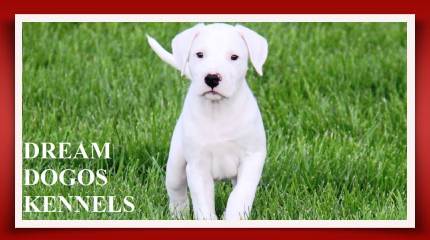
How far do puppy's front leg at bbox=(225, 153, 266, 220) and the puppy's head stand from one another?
35 centimetres

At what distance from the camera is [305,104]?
8.20 m

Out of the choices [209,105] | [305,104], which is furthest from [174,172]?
[305,104]

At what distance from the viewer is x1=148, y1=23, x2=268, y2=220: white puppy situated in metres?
6.40

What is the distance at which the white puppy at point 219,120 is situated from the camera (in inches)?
252

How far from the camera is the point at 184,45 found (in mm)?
6461

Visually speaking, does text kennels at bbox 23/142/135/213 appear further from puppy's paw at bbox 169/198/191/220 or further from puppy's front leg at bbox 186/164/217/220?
puppy's front leg at bbox 186/164/217/220

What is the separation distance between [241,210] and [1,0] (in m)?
1.54

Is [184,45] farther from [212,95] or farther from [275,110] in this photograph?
[275,110]

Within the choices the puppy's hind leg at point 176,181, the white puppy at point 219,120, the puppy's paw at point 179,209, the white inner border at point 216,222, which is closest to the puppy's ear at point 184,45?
the white puppy at point 219,120

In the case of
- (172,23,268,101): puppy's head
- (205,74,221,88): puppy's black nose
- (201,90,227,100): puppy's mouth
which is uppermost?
(172,23,268,101): puppy's head

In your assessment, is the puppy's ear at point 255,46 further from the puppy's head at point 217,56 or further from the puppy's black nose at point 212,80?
the puppy's black nose at point 212,80

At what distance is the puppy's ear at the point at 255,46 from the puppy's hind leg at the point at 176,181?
1.85 ft

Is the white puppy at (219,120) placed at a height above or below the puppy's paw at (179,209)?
above

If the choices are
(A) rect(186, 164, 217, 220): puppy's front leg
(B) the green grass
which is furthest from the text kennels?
(A) rect(186, 164, 217, 220): puppy's front leg
